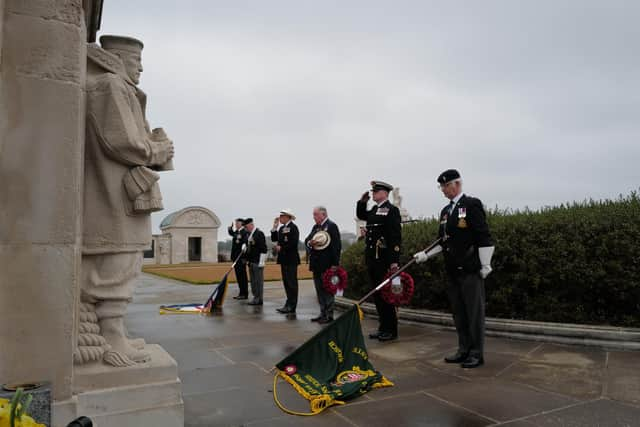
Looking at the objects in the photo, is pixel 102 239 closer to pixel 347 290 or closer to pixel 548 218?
pixel 548 218

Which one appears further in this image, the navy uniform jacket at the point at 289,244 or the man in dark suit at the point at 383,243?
the navy uniform jacket at the point at 289,244

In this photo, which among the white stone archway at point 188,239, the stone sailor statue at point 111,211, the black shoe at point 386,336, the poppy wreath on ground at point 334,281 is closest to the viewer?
the stone sailor statue at point 111,211

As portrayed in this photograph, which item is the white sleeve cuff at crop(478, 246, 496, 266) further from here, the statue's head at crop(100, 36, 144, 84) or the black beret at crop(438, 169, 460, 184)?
the statue's head at crop(100, 36, 144, 84)

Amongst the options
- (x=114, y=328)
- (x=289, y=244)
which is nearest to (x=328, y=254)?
(x=289, y=244)

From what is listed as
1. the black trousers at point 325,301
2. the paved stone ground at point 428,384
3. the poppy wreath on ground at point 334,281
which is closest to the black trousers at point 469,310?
the paved stone ground at point 428,384

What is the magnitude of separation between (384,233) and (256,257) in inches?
190

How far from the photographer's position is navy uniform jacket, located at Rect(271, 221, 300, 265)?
9500 millimetres

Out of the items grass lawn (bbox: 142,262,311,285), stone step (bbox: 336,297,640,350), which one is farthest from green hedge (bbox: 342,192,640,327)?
grass lawn (bbox: 142,262,311,285)

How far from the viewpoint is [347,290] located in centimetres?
999

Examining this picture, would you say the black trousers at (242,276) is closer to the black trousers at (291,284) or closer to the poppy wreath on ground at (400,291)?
the black trousers at (291,284)

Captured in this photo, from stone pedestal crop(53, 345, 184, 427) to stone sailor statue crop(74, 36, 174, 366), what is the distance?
109mm

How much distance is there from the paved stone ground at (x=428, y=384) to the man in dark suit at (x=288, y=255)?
2.05 m

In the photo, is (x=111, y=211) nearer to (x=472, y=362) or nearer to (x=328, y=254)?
(x=472, y=362)

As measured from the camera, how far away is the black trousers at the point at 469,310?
16.4 ft
